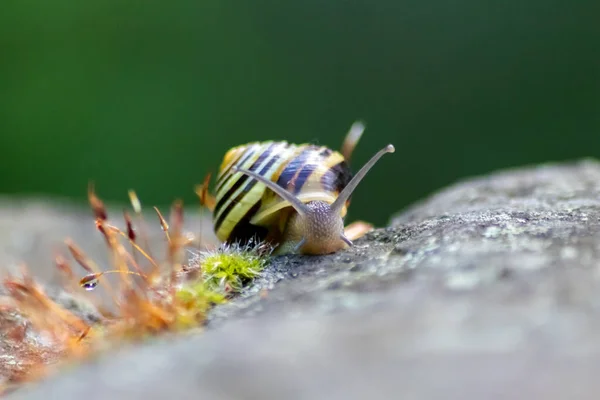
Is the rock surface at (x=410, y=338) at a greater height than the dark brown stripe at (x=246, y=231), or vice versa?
the rock surface at (x=410, y=338)

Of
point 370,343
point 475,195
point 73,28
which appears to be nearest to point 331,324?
point 370,343

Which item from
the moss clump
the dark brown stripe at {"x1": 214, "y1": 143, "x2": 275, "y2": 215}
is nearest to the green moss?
the moss clump

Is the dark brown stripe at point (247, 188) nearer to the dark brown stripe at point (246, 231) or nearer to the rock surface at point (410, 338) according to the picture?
the dark brown stripe at point (246, 231)

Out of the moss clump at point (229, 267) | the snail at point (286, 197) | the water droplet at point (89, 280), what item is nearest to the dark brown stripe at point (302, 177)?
the snail at point (286, 197)

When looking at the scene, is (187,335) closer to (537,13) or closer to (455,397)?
(455,397)

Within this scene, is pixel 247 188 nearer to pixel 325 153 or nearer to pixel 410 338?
pixel 325 153

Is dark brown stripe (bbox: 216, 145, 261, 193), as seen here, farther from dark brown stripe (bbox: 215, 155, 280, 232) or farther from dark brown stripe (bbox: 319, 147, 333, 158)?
dark brown stripe (bbox: 319, 147, 333, 158)
